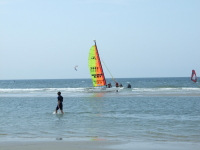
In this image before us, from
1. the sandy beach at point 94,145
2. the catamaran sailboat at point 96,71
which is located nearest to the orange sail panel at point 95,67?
the catamaran sailboat at point 96,71

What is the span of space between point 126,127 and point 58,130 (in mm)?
3192

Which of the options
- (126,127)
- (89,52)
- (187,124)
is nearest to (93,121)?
(126,127)

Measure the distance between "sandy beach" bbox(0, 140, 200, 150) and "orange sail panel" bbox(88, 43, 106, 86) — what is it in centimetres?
3857

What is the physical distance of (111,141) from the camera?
13.2m

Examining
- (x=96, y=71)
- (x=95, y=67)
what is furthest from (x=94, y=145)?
(x=96, y=71)

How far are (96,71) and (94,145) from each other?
40.5m

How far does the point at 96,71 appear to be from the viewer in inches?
2072

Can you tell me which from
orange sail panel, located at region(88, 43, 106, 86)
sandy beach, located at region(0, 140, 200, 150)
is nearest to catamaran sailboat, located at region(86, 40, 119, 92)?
orange sail panel, located at region(88, 43, 106, 86)

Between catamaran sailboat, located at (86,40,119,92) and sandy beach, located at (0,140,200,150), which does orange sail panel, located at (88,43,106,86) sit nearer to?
catamaran sailboat, located at (86,40,119,92)

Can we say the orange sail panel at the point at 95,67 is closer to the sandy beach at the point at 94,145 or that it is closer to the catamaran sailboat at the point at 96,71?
the catamaran sailboat at the point at 96,71

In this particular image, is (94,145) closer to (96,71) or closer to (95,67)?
(95,67)

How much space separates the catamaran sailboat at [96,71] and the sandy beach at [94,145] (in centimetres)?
3861

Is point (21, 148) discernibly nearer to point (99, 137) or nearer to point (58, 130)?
point (99, 137)

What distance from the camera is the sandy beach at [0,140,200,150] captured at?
11.7 meters
